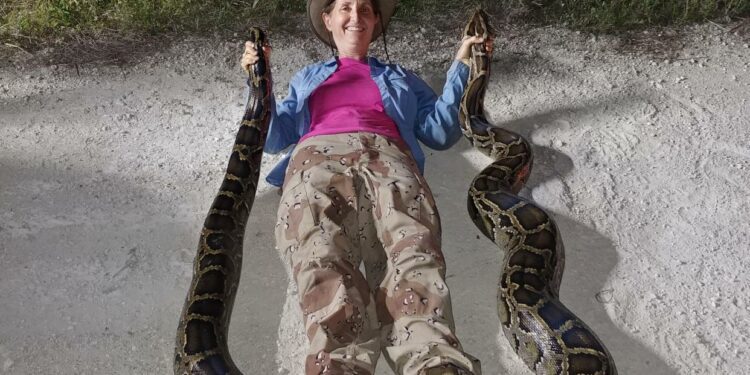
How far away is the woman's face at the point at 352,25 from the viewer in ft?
15.5

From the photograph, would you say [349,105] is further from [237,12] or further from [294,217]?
[237,12]

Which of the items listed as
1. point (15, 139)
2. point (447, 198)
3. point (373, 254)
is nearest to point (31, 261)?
point (15, 139)

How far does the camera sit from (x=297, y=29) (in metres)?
6.38

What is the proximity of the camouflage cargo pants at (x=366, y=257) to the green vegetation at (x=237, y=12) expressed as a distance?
8.74ft

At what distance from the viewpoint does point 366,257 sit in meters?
3.97

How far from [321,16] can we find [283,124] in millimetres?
891

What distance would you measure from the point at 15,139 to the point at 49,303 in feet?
5.60

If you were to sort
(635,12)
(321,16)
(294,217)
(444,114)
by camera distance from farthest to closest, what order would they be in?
(635,12), (321,16), (444,114), (294,217)

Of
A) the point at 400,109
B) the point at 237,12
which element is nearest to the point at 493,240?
the point at 400,109

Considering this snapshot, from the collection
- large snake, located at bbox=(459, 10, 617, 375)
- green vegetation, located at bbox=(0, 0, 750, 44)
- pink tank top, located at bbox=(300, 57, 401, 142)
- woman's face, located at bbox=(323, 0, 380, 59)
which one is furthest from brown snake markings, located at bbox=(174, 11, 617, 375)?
green vegetation, located at bbox=(0, 0, 750, 44)

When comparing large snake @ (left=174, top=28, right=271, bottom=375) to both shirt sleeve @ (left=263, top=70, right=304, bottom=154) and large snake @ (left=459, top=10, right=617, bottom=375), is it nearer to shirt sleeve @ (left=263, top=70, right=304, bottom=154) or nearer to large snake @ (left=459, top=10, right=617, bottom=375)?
shirt sleeve @ (left=263, top=70, right=304, bottom=154)

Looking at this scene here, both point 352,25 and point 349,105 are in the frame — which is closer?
point 349,105

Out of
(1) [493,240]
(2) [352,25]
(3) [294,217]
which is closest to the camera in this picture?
(3) [294,217]

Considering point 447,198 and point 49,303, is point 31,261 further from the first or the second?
point 447,198
